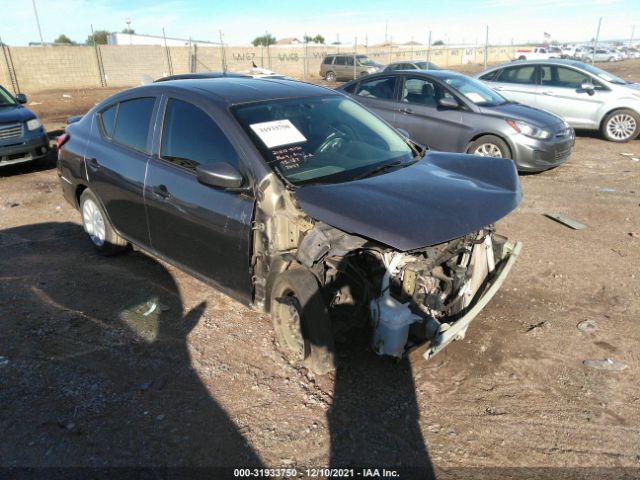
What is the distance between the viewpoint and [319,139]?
3.67m

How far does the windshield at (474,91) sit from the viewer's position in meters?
8.02

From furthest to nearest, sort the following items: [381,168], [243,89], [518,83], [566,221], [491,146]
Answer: [518,83]
[491,146]
[566,221]
[243,89]
[381,168]

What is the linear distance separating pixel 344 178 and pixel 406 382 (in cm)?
142

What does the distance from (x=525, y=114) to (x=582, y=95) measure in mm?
3567

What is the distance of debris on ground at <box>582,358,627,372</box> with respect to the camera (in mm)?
3271

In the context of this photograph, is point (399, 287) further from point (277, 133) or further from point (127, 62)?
point (127, 62)

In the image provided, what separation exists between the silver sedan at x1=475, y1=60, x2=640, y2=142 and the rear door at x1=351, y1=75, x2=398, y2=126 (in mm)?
3699

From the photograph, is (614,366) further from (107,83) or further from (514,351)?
(107,83)

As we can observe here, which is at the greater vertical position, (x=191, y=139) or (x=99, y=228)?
(x=191, y=139)

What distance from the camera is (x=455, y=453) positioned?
2615 millimetres

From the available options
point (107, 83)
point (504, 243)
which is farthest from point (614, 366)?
point (107, 83)

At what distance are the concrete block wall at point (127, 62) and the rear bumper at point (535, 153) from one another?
57.9 ft

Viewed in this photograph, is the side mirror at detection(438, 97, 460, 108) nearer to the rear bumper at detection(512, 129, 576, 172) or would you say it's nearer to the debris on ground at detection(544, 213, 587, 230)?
the rear bumper at detection(512, 129, 576, 172)

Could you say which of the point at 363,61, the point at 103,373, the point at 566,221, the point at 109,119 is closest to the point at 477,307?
the point at 103,373
